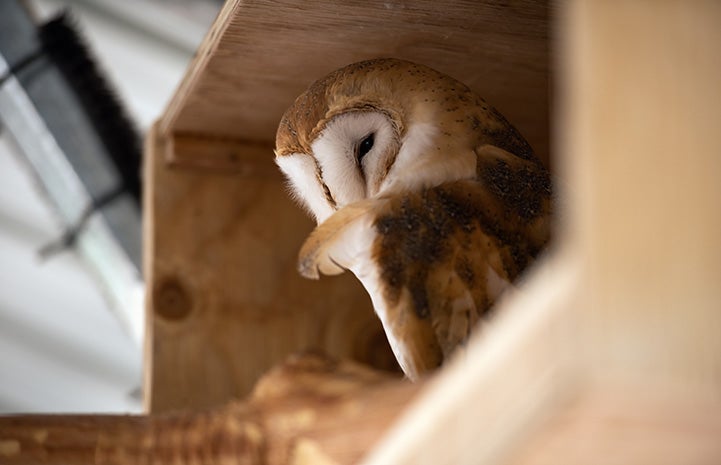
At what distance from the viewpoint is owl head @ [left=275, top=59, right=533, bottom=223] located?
1.06 m

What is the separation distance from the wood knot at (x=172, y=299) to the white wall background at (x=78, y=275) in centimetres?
74

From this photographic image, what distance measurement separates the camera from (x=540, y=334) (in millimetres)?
475

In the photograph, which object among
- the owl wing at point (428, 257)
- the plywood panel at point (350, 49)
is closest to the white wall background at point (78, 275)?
the plywood panel at point (350, 49)

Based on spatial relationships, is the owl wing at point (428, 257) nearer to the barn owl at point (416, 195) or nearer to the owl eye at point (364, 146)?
the barn owl at point (416, 195)

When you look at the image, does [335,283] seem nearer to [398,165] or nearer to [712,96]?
[398,165]

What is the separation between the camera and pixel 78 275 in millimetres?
2490

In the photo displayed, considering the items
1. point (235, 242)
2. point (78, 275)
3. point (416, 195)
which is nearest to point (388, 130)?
point (416, 195)

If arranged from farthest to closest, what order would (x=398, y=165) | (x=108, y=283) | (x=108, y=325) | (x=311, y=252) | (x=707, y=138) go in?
(x=108, y=325) → (x=108, y=283) → (x=398, y=165) → (x=311, y=252) → (x=707, y=138)

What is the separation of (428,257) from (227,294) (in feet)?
2.04

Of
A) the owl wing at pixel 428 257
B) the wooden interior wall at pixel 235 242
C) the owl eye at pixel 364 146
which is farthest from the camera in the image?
the wooden interior wall at pixel 235 242

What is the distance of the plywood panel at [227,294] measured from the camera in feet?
4.81

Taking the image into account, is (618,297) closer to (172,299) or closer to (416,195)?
(416,195)

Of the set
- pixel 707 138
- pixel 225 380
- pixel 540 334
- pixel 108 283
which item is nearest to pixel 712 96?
pixel 707 138

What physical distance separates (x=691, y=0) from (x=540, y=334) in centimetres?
17
